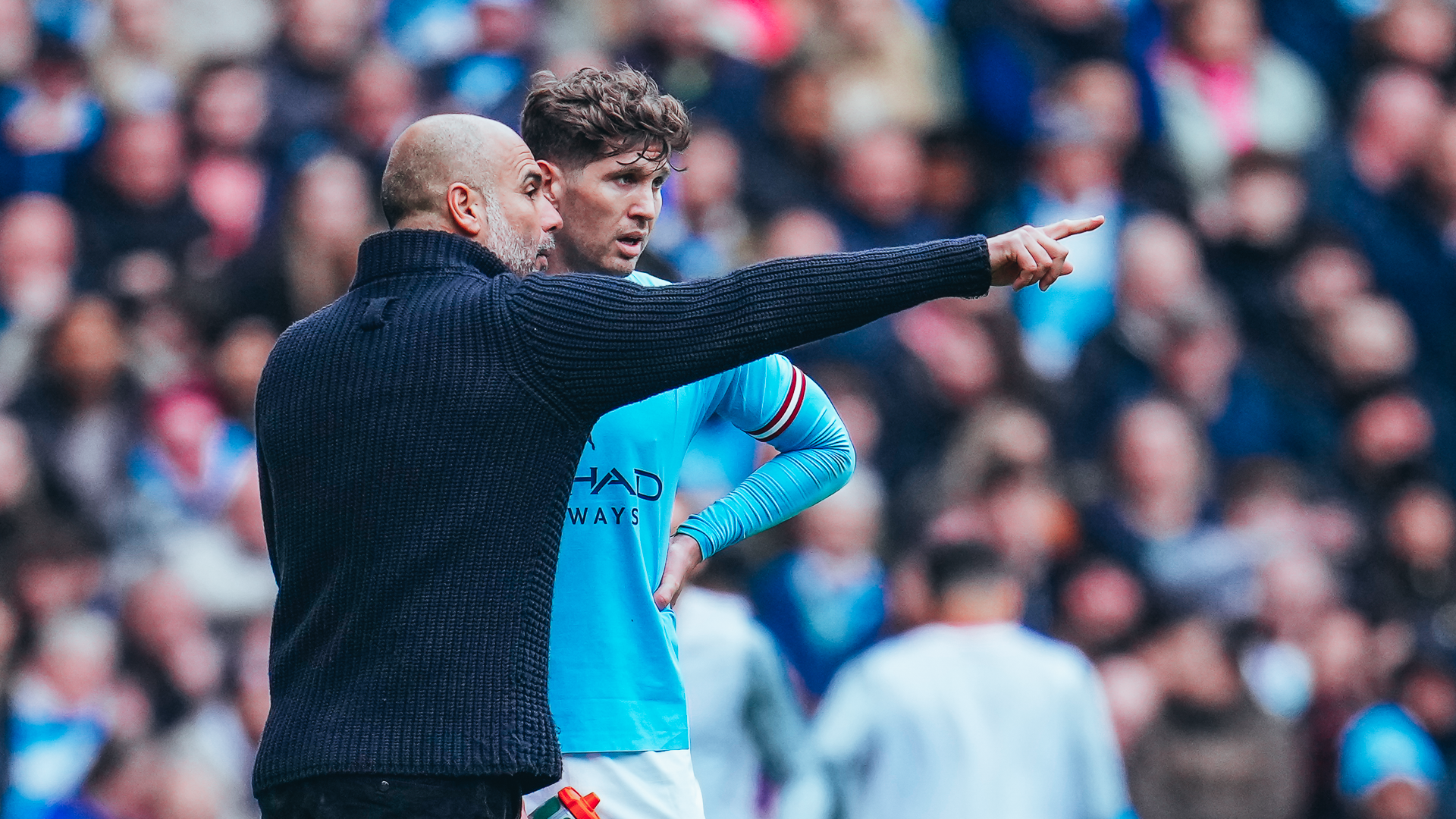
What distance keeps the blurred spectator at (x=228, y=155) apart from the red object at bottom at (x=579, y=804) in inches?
216

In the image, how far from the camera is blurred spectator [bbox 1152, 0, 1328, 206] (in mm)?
9914

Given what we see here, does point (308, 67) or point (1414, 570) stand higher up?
point (308, 67)

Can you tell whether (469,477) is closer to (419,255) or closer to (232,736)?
(419,255)

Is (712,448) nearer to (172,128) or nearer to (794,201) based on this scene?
(794,201)

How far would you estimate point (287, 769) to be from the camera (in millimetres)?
3014

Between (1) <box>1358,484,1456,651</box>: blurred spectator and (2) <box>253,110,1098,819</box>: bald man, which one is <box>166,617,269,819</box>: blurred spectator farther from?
(1) <box>1358,484,1456,651</box>: blurred spectator

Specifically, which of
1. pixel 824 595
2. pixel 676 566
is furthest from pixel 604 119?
pixel 824 595

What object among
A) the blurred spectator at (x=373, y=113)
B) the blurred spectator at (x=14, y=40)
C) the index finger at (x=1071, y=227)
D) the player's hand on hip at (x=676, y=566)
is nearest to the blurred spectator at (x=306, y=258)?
the blurred spectator at (x=373, y=113)

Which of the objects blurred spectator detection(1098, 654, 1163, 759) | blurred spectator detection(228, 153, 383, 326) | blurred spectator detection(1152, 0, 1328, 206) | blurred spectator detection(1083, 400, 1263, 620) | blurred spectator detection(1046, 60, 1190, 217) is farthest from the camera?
blurred spectator detection(1152, 0, 1328, 206)

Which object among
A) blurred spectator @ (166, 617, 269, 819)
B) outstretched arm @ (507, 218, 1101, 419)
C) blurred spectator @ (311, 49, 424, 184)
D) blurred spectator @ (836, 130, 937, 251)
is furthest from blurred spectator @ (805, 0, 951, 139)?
outstretched arm @ (507, 218, 1101, 419)

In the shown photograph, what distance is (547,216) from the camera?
11.3 feet

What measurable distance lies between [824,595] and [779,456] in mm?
3319

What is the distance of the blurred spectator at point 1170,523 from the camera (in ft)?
25.4

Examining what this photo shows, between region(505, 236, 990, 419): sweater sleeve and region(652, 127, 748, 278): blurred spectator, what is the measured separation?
15.8 feet
